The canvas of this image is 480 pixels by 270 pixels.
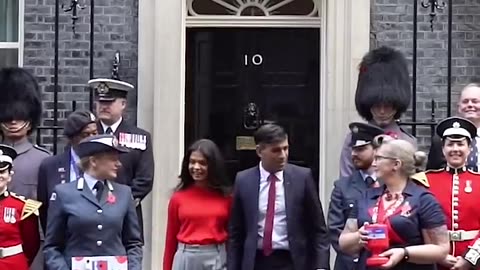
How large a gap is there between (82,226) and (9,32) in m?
4.11

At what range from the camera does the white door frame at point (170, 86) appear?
8.98 metres

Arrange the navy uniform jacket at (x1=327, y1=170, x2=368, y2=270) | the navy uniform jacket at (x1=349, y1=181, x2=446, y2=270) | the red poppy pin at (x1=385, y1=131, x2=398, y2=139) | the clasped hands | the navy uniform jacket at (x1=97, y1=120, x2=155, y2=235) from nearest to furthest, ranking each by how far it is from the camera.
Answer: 1. the clasped hands
2. the navy uniform jacket at (x1=349, y1=181, x2=446, y2=270)
3. the navy uniform jacket at (x1=327, y1=170, x2=368, y2=270)
4. the red poppy pin at (x1=385, y1=131, x2=398, y2=139)
5. the navy uniform jacket at (x1=97, y1=120, x2=155, y2=235)

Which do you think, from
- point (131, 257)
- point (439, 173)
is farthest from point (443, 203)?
point (131, 257)

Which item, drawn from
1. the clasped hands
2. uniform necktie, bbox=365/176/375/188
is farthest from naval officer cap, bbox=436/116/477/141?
the clasped hands

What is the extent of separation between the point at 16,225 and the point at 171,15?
10.0 ft

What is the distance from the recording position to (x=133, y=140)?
291 inches

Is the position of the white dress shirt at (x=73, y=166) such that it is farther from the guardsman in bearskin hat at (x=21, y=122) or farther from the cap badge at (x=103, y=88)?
the cap badge at (x=103, y=88)

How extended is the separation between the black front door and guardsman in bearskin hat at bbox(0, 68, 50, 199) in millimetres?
2047

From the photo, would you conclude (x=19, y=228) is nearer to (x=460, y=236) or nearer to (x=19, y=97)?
(x=19, y=97)

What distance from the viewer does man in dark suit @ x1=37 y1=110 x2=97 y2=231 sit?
22.5 ft

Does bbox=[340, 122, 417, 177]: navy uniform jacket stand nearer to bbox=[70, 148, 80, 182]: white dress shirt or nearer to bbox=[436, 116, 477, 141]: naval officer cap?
bbox=[436, 116, 477, 141]: naval officer cap

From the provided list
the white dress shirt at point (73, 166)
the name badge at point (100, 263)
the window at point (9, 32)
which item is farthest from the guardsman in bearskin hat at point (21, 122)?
the window at point (9, 32)

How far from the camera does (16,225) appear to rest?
653 centimetres

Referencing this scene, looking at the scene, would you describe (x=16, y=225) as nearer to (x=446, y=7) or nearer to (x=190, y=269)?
(x=190, y=269)
